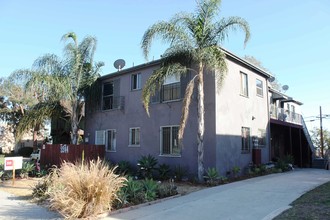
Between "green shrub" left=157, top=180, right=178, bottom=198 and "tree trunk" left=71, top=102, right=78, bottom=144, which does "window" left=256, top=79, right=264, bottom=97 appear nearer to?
"green shrub" left=157, top=180, right=178, bottom=198

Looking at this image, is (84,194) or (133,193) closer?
(84,194)

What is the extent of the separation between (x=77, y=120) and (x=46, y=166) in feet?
12.4

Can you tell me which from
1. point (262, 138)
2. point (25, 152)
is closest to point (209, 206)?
point (262, 138)

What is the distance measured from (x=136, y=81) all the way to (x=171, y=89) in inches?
121

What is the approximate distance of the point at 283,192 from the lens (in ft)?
34.3

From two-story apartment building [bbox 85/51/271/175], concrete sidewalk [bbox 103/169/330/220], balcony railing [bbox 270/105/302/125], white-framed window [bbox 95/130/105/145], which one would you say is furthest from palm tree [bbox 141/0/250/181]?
balcony railing [bbox 270/105/302/125]

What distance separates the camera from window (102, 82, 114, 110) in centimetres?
2067

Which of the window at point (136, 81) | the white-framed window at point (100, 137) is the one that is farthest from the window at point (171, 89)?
the white-framed window at point (100, 137)

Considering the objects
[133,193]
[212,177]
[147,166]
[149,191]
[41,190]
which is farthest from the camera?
[147,166]

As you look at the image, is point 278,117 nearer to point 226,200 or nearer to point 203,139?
point 203,139

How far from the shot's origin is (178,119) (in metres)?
16.1

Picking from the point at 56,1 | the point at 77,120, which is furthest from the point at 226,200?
the point at 77,120

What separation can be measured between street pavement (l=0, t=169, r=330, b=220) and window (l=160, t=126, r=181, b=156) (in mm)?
4942

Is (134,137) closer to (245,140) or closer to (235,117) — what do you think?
(235,117)
